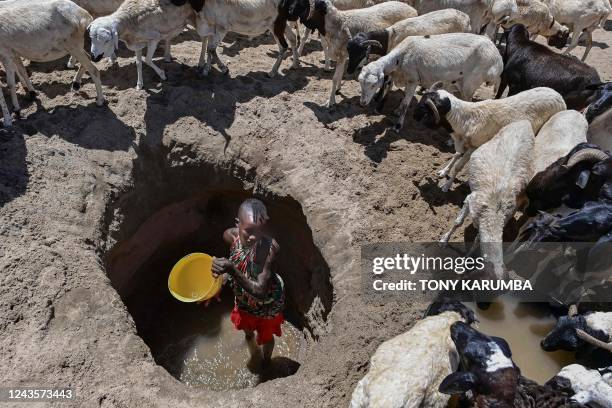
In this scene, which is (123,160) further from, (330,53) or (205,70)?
(330,53)

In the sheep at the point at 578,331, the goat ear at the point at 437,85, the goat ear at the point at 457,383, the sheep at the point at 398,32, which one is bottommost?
the sheep at the point at 578,331

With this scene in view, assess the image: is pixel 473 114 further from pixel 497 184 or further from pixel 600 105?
pixel 600 105

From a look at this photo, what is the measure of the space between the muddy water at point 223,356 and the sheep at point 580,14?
9492 mm

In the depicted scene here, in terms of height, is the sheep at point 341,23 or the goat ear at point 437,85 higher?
the sheep at point 341,23

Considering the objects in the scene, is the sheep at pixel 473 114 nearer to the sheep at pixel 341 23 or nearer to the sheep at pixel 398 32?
the sheep at pixel 398 32

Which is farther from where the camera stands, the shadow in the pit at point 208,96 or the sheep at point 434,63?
the sheep at point 434,63

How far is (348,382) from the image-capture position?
4.62m

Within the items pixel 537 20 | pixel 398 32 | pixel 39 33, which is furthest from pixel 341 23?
pixel 537 20

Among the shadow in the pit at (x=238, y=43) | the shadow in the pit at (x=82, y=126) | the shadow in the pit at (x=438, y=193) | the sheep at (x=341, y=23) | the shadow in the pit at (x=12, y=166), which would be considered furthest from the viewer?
the shadow in the pit at (x=238, y=43)

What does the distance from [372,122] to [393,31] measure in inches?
67.2

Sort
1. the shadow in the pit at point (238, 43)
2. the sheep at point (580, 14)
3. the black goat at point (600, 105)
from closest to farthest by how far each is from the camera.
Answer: the black goat at point (600, 105), the shadow in the pit at point (238, 43), the sheep at point (580, 14)

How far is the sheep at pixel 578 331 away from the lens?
4828mm

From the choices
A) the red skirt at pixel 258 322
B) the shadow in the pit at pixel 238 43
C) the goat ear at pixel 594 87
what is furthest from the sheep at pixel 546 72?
the red skirt at pixel 258 322

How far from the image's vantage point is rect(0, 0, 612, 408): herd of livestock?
4.17 meters
